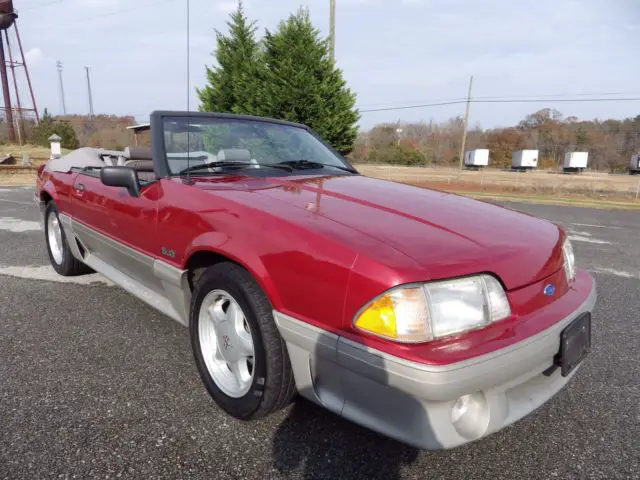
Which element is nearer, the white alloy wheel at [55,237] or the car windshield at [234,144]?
the car windshield at [234,144]

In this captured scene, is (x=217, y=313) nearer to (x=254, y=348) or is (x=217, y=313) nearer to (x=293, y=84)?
(x=254, y=348)

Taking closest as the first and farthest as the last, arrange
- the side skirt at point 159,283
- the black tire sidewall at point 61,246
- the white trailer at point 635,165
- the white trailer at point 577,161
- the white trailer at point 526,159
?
the side skirt at point 159,283
the black tire sidewall at point 61,246
the white trailer at point 635,165
the white trailer at point 577,161
the white trailer at point 526,159

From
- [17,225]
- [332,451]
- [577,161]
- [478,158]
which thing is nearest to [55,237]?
[17,225]

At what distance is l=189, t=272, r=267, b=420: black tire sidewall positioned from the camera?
1798 mm

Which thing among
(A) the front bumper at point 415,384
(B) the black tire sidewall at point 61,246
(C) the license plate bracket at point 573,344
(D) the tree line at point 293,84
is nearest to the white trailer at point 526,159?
(D) the tree line at point 293,84

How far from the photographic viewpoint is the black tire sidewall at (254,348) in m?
1.80

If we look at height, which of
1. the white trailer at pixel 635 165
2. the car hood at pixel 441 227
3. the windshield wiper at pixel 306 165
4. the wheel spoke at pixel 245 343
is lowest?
the white trailer at pixel 635 165

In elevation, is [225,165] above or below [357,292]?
above

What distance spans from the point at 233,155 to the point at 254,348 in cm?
136

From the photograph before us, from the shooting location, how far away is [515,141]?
69062 millimetres

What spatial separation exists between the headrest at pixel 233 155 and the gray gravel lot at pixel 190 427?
119 cm

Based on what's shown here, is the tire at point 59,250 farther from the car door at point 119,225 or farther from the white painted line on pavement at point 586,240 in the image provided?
the white painted line on pavement at point 586,240

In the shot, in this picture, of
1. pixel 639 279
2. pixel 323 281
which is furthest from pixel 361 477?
pixel 639 279

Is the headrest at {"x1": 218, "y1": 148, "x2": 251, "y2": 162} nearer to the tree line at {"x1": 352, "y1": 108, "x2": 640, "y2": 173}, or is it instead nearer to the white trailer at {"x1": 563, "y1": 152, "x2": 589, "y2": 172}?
the tree line at {"x1": 352, "y1": 108, "x2": 640, "y2": 173}
